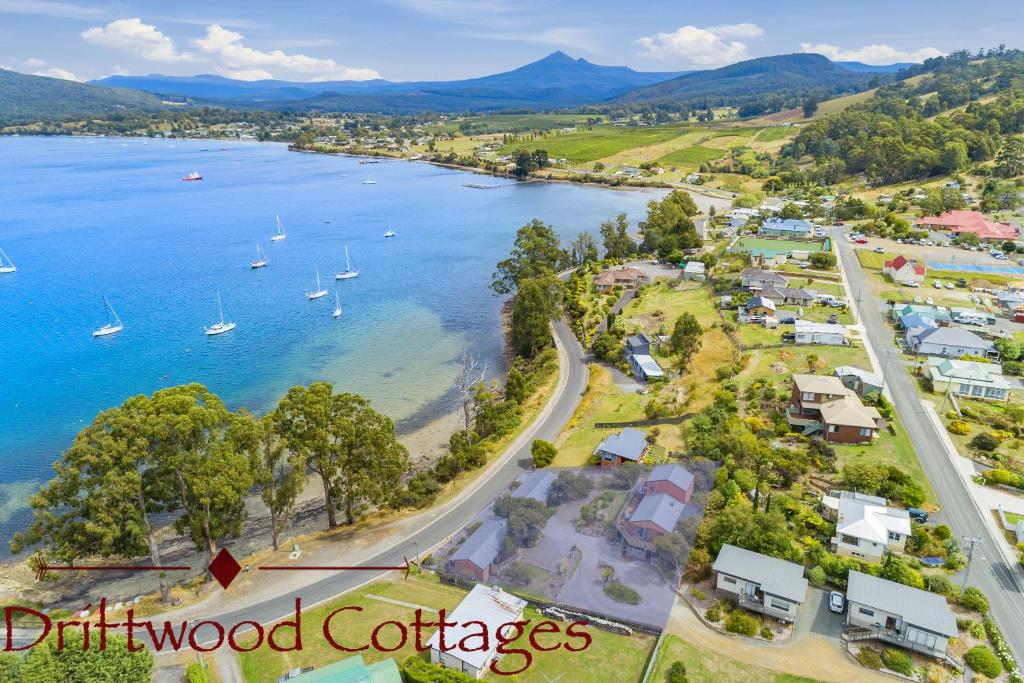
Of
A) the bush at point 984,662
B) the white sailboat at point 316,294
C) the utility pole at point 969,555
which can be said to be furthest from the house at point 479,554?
the white sailboat at point 316,294

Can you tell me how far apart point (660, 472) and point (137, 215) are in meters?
119

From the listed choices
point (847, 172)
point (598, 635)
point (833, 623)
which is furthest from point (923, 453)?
point (847, 172)

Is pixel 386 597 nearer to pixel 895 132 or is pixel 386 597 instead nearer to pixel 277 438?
pixel 277 438

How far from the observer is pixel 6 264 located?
261 ft

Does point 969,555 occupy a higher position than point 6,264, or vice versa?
point 6,264

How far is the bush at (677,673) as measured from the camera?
61.7 ft

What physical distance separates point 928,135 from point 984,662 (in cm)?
11909

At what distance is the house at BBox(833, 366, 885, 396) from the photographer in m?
36.6

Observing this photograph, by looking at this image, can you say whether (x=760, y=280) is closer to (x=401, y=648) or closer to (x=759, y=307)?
(x=759, y=307)

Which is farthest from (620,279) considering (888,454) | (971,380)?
(888,454)

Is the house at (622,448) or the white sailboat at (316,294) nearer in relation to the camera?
the house at (622,448)

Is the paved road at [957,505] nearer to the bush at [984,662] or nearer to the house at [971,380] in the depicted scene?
the bush at [984,662]

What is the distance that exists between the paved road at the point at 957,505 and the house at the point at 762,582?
688 centimetres

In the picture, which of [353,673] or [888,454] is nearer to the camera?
[353,673]
